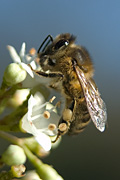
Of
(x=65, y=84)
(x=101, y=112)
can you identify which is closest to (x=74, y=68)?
(x=65, y=84)

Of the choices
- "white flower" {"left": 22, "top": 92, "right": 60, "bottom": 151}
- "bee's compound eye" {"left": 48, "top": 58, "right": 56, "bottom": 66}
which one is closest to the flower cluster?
"white flower" {"left": 22, "top": 92, "right": 60, "bottom": 151}

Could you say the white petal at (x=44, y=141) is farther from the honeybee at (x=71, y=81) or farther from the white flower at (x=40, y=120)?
the honeybee at (x=71, y=81)

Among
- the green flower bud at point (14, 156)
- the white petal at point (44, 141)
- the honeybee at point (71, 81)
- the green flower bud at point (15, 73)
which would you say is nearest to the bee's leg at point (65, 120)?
the honeybee at point (71, 81)

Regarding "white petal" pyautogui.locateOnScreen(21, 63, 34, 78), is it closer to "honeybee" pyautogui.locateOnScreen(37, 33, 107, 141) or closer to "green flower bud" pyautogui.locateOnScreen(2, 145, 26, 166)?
"honeybee" pyautogui.locateOnScreen(37, 33, 107, 141)

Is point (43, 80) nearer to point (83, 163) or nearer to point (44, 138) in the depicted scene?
point (44, 138)

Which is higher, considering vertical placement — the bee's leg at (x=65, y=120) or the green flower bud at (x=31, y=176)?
the bee's leg at (x=65, y=120)
